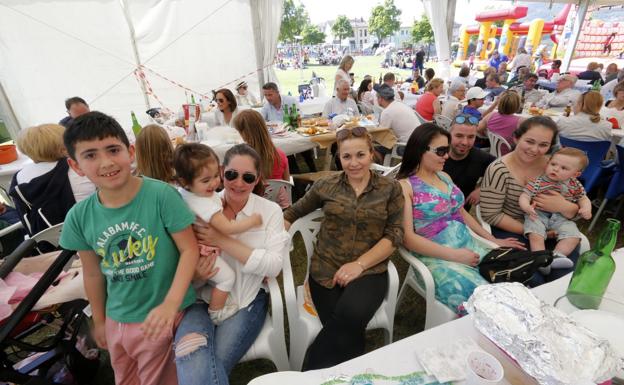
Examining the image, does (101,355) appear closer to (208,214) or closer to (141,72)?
(208,214)

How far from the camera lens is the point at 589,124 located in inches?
126

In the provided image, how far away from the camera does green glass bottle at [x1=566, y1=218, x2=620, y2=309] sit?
1096mm

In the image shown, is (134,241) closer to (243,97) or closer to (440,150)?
(440,150)

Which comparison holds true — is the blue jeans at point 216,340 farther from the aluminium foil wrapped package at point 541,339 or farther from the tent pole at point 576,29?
the tent pole at point 576,29

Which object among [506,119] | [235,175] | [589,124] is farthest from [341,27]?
[235,175]

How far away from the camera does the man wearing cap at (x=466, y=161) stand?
2.33 metres

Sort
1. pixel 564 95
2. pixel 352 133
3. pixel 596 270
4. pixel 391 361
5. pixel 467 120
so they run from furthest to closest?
pixel 564 95, pixel 467 120, pixel 352 133, pixel 596 270, pixel 391 361

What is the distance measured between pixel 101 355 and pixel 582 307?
2715mm

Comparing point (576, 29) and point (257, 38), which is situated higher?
point (576, 29)

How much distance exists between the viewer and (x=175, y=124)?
4.17 meters

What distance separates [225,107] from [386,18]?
112 feet

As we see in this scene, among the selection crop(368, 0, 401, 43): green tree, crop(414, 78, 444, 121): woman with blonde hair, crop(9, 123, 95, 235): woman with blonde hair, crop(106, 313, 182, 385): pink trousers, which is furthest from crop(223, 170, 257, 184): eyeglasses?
crop(368, 0, 401, 43): green tree

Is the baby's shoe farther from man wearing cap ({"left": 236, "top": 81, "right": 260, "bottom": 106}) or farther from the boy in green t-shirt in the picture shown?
man wearing cap ({"left": 236, "top": 81, "right": 260, "bottom": 106})

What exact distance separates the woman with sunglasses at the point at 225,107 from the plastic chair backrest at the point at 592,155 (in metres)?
3.99
